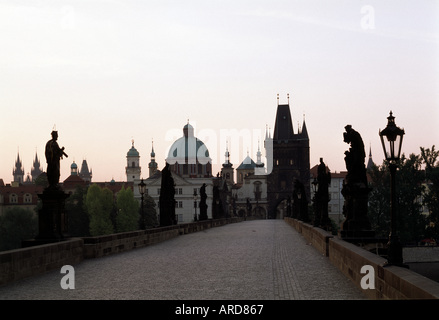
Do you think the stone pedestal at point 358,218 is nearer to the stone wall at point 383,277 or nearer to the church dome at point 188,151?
the stone wall at point 383,277

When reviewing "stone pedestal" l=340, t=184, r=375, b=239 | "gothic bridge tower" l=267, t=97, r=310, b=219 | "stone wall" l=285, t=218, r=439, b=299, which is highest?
"gothic bridge tower" l=267, t=97, r=310, b=219

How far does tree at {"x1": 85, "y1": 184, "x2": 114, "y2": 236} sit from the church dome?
67.6m

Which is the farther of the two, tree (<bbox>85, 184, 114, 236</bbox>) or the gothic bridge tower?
the gothic bridge tower

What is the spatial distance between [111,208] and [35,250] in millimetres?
87419

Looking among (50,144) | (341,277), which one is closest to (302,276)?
(341,277)

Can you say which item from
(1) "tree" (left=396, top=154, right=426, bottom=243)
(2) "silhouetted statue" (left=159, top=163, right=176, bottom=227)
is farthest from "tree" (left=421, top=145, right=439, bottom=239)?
(2) "silhouetted statue" (left=159, top=163, right=176, bottom=227)

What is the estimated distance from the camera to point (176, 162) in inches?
6580

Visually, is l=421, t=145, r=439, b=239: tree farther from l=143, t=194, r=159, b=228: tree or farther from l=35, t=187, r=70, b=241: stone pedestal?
l=35, t=187, r=70, b=241: stone pedestal

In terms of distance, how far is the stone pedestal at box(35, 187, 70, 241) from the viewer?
18.7 meters

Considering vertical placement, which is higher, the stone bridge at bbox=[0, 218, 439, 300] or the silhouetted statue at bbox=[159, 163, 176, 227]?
the silhouetted statue at bbox=[159, 163, 176, 227]

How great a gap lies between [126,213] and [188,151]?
6950 centimetres

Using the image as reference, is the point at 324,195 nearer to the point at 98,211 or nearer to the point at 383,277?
the point at 383,277

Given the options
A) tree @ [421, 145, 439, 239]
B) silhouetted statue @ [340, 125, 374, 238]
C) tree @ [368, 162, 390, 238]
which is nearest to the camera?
silhouetted statue @ [340, 125, 374, 238]
